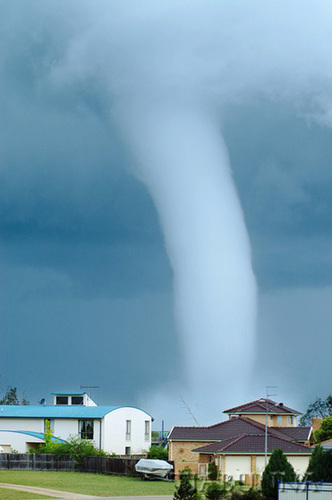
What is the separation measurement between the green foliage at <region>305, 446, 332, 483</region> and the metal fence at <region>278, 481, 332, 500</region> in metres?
7.93

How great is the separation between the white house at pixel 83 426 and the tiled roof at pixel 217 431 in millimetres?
14902

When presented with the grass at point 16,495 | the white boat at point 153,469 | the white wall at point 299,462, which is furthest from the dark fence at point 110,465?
the grass at point 16,495

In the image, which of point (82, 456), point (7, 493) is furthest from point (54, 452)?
point (7, 493)

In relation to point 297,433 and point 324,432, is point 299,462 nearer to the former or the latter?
point 297,433

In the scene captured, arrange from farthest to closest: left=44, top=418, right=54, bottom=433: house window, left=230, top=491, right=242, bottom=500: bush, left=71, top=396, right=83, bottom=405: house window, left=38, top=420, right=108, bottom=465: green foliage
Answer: left=71, top=396, right=83, bottom=405: house window, left=44, top=418, right=54, bottom=433: house window, left=38, top=420, right=108, bottom=465: green foliage, left=230, top=491, right=242, bottom=500: bush

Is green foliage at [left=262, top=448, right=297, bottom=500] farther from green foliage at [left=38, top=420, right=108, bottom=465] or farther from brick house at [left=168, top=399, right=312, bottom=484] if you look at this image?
green foliage at [left=38, top=420, right=108, bottom=465]

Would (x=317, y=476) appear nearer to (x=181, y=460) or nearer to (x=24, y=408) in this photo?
(x=181, y=460)

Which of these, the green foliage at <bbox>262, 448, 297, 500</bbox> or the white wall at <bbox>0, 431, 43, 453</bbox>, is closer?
the green foliage at <bbox>262, 448, 297, 500</bbox>

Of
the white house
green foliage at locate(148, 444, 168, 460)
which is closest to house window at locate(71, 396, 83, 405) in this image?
the white house

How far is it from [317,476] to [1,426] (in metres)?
59.3

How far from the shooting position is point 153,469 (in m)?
63.7

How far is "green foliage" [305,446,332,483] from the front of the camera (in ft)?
134

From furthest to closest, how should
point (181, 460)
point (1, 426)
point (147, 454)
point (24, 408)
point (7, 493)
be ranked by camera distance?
point (24, 408), point (1, 426), point (147, 454), point (181, 460), point (7, 493)

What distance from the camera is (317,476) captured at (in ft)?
133
